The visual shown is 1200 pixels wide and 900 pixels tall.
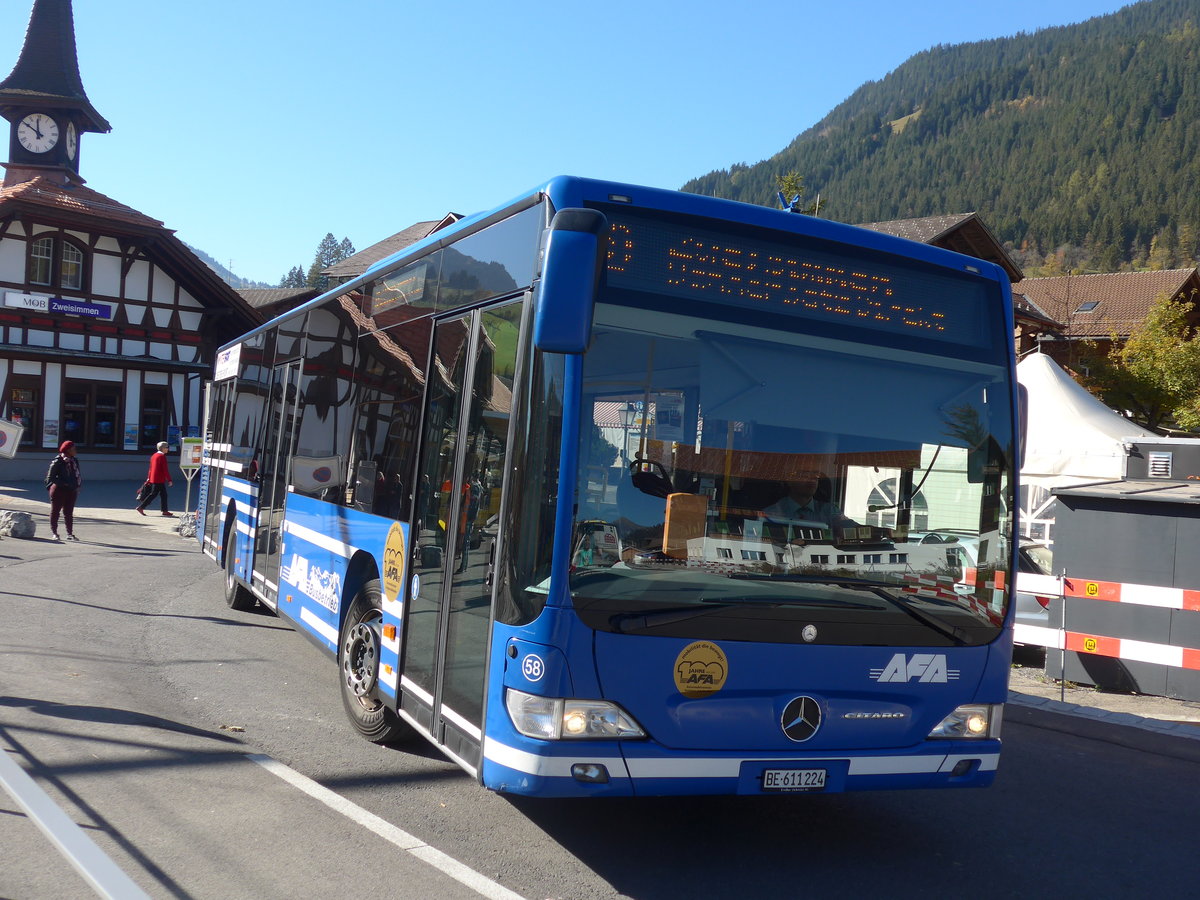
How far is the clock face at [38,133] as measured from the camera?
39.3 meters

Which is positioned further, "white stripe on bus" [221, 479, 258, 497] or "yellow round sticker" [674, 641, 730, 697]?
"white stripe on bus" [221, 479, 258, 497]

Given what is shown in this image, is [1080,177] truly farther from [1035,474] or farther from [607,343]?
[607,343]

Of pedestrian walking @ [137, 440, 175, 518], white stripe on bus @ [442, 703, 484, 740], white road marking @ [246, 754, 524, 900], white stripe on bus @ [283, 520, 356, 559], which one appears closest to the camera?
white road marking @ [246, 754, 524, 900]

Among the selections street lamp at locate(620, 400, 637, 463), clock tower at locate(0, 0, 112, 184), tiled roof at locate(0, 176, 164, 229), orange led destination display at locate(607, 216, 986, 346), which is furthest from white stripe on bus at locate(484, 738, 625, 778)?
clock tower at locate(0, 0, 112, 184)

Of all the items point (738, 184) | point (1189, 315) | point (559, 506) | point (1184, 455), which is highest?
point (738, 184)

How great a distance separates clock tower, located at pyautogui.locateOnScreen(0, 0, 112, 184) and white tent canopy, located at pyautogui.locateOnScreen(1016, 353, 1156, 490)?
34311mm

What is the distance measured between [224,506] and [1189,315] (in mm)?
56815

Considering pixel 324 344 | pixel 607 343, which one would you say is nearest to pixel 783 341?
pixel 607 343

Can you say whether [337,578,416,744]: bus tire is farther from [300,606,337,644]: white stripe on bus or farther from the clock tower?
the clock tower

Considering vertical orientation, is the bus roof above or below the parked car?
above

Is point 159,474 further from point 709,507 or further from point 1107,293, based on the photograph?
point 1107,293

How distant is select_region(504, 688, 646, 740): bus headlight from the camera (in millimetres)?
4328

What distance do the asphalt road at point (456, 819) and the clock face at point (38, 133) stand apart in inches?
1460

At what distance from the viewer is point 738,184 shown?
151 metres
